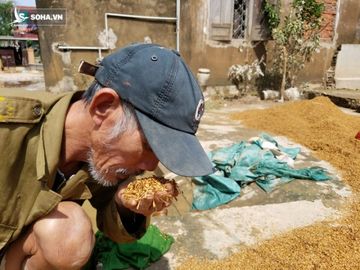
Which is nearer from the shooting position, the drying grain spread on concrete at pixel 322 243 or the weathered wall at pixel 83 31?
the drying grain spread on concrete at pixel 322 243

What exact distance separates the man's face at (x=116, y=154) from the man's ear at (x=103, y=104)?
26 millimetres

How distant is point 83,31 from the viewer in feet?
26.3

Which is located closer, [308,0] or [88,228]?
[88,228]

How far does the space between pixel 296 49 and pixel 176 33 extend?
3503mm

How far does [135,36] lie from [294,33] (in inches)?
169

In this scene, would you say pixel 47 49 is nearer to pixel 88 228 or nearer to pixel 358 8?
pixel 88 228

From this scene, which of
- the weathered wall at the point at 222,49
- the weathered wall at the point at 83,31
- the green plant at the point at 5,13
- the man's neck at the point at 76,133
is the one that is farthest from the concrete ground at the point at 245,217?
the green plant at the point at 5,13

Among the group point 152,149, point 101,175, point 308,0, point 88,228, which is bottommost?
point 88,228

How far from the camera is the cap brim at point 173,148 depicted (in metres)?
1.36

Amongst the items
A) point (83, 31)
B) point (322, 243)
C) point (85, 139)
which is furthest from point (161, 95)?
point (83, 31)

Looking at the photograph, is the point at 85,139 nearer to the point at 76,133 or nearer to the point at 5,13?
the point at 76,133

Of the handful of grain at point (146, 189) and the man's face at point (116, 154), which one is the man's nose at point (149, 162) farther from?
the handful of grain at point (146, 189)

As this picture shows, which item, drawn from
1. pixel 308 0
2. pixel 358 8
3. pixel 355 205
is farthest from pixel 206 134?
pixel 358 8

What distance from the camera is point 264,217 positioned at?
2961 millimetres
